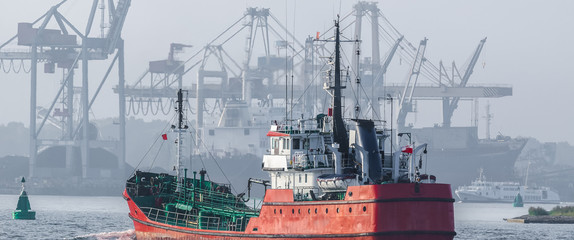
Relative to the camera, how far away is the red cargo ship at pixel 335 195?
43.7 metres

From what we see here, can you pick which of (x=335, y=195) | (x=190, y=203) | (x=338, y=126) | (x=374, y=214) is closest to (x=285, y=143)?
(x=338, y=126)

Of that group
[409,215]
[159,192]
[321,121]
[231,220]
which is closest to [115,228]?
[159,192]

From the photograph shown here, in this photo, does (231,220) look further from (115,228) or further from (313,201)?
(115,228)

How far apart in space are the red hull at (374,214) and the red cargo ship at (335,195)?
4cm

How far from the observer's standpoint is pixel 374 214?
43.4 m

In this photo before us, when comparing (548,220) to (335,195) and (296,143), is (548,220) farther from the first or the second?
(335,195)

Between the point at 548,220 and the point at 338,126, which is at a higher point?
the point at 338,126

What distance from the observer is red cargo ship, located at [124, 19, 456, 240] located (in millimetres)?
43656

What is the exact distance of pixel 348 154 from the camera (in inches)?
1901

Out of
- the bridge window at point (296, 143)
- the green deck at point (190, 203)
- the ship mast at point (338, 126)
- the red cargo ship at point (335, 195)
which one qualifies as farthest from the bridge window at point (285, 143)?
the green deck at point (190, 203)

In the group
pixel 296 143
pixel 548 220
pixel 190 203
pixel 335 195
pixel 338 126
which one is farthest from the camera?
pixel 548 220

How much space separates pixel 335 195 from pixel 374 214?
11.2 ft

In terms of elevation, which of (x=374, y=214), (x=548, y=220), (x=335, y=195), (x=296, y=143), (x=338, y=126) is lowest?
(x=548, y=220)

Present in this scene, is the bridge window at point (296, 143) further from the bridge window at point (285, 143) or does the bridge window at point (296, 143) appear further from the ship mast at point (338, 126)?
the ship mast at point (338, 126)
